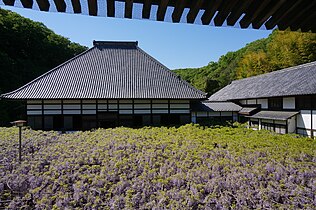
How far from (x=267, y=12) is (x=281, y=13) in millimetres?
127

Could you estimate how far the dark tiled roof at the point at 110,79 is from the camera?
546 inches

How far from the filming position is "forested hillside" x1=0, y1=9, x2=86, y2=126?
71.6ft

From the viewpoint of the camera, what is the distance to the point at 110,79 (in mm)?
15586

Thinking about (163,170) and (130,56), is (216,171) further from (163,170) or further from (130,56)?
(130,56)

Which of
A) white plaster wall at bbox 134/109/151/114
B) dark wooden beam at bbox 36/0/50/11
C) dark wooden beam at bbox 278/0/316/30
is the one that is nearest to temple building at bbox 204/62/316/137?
white plaster wall at bbox 134/109/151/114

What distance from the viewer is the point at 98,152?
6.12 meters

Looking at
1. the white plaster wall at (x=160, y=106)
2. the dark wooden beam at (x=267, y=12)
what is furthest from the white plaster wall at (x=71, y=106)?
the dark wooden beam at (x=267, y=12)

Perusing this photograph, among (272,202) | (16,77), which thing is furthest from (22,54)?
(272,202)

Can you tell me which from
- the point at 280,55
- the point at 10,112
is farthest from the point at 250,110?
the point at 10,112

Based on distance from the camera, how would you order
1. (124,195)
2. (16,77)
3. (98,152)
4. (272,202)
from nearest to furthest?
1. (272,202)
2. (124,195)
3. (98,152)
4. (16,77)

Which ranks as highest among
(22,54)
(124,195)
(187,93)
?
(22,54)

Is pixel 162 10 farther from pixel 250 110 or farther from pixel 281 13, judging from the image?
pixel 250 110

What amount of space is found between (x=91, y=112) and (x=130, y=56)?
6.27 metres

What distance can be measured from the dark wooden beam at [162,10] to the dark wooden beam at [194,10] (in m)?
0.23
